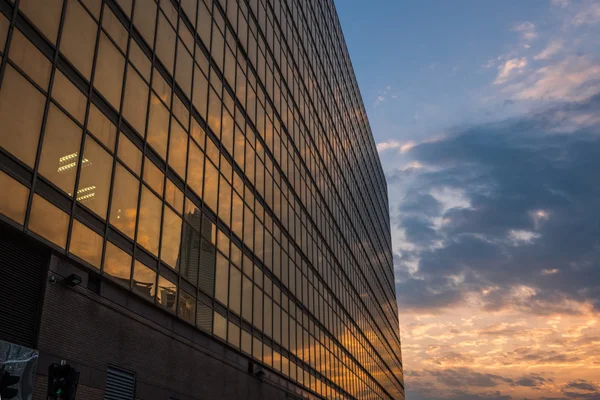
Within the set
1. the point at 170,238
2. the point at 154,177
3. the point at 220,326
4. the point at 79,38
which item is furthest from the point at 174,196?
the point at 79,38

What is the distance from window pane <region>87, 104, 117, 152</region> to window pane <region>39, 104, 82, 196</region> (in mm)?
941

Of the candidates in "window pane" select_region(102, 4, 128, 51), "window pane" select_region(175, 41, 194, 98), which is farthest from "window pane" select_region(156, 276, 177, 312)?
"window pane" select_region(175, 41, 194, 98)

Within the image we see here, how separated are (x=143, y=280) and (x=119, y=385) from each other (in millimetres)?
3888

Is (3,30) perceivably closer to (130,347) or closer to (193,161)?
(130,347)

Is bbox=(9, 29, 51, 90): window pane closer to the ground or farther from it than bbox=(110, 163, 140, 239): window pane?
farther from it

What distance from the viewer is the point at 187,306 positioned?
24.2m

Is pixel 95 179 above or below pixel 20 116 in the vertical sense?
below

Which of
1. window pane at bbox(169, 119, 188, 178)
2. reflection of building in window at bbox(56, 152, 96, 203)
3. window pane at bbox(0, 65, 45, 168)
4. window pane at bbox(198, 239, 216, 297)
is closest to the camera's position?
window pane at bbox(0, 65, 45, 168)

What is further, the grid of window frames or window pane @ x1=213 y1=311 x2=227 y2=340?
window pane @ x1=213 y1=311 x2=227 y2=340

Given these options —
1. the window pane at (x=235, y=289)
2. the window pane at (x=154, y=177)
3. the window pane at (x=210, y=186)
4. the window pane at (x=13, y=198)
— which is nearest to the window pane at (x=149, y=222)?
the window pane at (x=154, y=177)

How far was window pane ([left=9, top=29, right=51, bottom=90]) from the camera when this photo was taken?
53.9 ft

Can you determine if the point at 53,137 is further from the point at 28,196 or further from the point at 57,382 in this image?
the point at 57,382

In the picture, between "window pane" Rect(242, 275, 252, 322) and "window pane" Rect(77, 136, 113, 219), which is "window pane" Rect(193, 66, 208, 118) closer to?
"window pane" Rect(77, 136, 113, 219)

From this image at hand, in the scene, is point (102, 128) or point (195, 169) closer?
point (102, 128)
